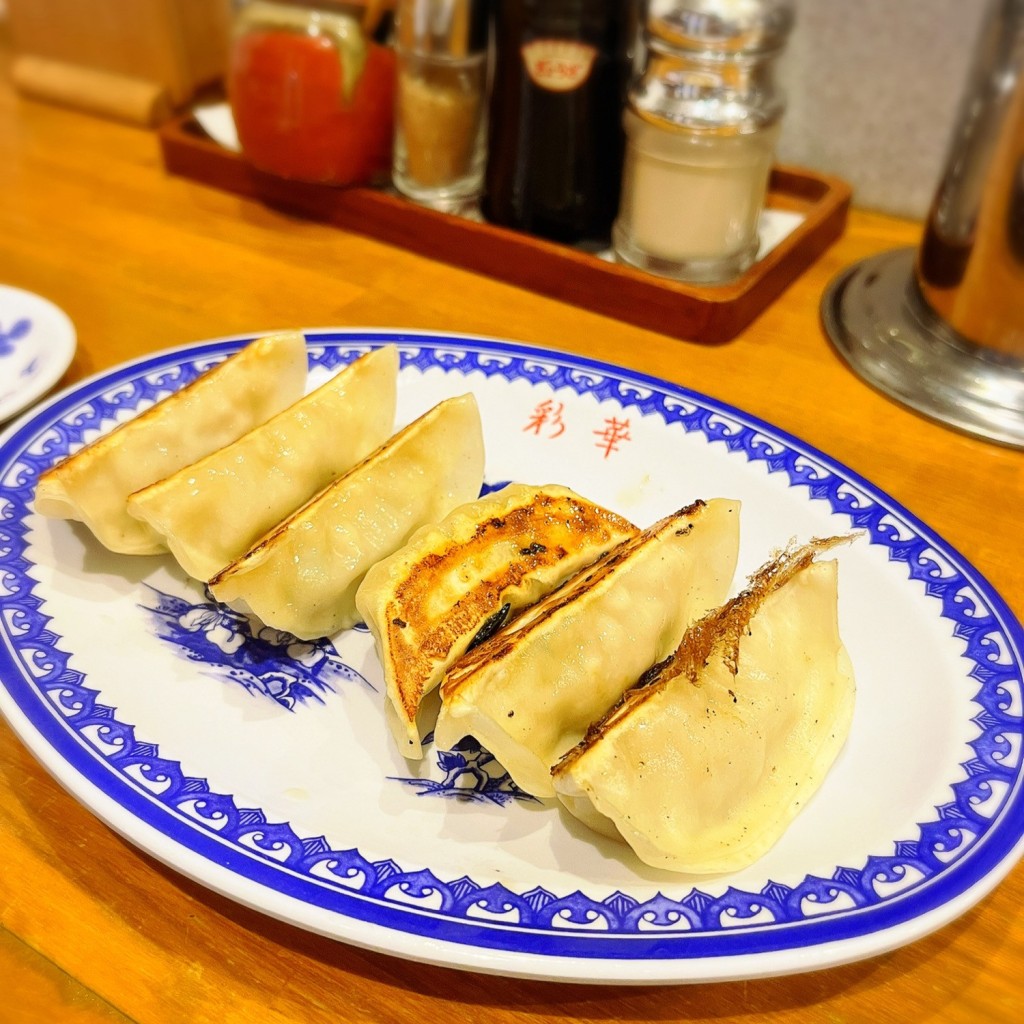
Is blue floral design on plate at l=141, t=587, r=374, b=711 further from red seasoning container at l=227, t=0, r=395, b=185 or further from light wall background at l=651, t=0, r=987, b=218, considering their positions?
light wall background at l=651, t=0, r=987, b=218

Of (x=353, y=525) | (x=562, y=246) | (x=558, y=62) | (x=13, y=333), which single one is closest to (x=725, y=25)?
(x=558, y=62)

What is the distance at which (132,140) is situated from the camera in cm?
235

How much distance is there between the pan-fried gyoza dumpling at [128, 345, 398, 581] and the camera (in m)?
1.08

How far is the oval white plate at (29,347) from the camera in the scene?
138 cm

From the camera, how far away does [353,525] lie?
1.11 meters

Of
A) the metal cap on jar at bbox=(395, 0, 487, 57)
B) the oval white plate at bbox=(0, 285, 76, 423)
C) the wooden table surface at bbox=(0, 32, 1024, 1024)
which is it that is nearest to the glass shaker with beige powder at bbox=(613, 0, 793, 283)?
the wooden table surface at bbox=(0, 32, 1024, 1024)

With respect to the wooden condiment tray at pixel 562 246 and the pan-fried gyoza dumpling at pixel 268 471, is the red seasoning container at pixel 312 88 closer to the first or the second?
the wooden condiment tray at pixel 562 246

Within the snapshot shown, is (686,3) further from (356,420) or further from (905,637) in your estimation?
(905,637)

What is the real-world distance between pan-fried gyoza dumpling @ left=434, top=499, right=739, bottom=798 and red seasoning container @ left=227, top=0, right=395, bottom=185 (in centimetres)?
119

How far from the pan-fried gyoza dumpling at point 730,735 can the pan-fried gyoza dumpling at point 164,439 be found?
62 cm

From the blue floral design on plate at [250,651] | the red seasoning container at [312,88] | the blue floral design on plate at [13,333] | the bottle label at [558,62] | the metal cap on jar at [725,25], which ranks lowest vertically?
the blue floral design on plate at [250,651]

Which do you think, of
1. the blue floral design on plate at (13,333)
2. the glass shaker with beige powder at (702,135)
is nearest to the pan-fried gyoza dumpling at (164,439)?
the blue floral design on plate at (13,333)

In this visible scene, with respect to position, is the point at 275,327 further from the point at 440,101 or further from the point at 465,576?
the point at 465,576

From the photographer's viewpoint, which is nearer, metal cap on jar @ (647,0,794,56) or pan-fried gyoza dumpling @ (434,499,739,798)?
pan-fried gyoza dumpling @ (434,499,739,798)
